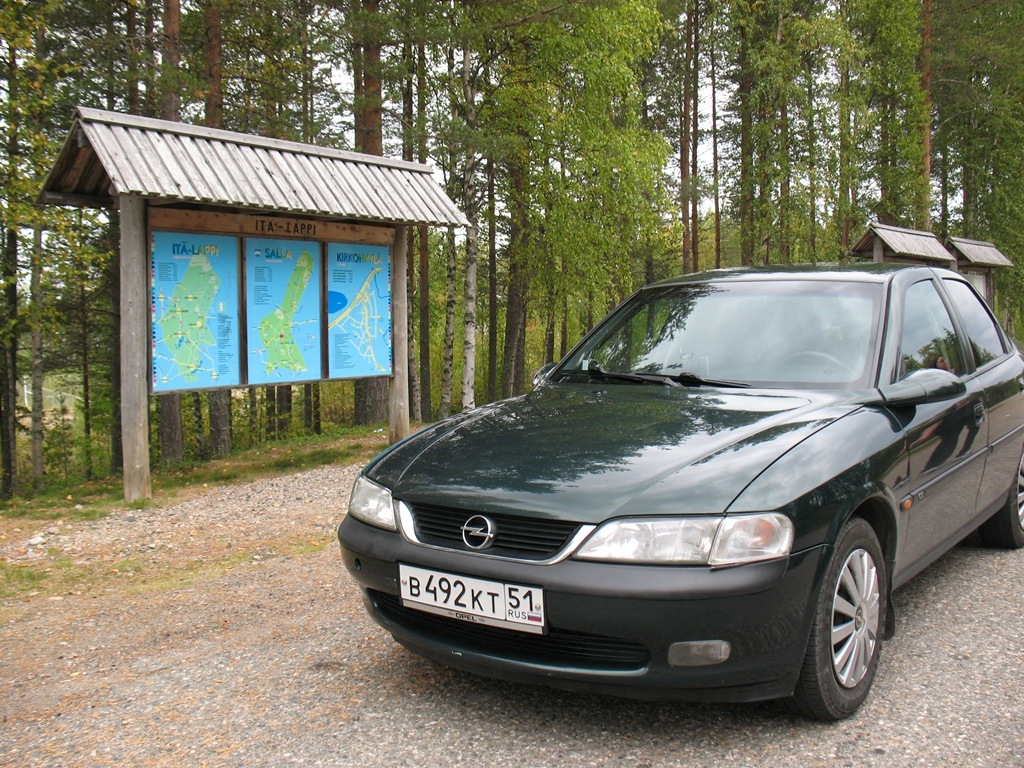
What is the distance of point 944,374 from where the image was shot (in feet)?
12.3

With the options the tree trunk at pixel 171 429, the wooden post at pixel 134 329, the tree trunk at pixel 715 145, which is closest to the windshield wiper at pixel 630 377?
the wooden post at pixel 134 329

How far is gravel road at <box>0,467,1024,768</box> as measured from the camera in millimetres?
2881

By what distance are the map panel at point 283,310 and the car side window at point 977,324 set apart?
6.08 metres

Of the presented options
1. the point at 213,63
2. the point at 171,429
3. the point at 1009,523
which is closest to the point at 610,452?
the point at 1009,523

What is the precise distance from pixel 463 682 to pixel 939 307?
126 inches

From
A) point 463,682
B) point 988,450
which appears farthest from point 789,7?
point 463,682

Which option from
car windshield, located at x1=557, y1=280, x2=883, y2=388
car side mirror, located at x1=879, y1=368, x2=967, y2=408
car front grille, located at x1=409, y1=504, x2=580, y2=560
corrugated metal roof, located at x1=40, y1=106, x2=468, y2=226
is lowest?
car front grille, located at x1=409, y1=504, x2=580, y2=560

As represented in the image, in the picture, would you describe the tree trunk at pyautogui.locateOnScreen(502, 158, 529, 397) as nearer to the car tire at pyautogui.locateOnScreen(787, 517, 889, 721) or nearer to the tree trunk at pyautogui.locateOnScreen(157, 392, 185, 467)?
the tree trunk at pyautogui.locateOnScreen(157, 392, 185, 467)

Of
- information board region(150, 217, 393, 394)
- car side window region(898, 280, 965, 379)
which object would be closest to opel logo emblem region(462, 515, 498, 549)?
car side window region(898, 280, 965, 379)

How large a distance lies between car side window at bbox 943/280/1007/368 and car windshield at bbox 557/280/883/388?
108cm

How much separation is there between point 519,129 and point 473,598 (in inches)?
713

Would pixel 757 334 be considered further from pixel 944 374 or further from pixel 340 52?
pixel 340 52

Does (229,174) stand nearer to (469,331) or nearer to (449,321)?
(469,331)

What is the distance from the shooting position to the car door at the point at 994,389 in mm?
4621
